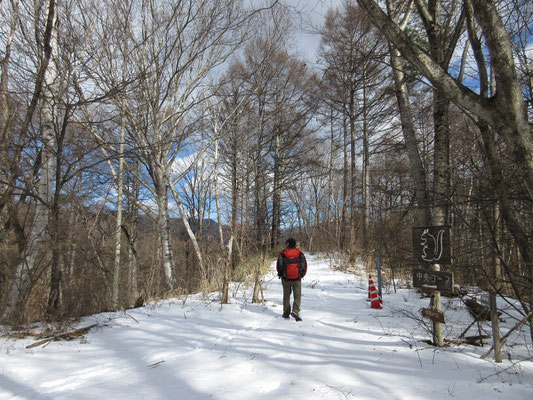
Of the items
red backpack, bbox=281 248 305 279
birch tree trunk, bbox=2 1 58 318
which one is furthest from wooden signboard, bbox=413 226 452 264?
birch tree trunk, bbox=2 1 58 318

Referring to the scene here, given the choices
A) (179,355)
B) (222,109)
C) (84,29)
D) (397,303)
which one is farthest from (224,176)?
(179,355)

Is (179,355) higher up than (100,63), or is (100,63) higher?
(100,63)

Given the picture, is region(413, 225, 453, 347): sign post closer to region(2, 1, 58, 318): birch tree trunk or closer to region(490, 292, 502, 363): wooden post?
region(490, 292, 502, 363): wooden post

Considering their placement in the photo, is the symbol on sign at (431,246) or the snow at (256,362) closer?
the snow at (256,362)

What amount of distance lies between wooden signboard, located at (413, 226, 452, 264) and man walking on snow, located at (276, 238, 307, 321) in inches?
87.4

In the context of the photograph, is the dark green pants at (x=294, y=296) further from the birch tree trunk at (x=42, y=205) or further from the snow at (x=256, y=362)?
the birch tree trunk at (x=42, y=205)

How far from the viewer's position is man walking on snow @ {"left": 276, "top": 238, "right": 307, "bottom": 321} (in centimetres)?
510

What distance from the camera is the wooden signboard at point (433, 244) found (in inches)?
127

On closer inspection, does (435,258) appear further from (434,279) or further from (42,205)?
(42,205)

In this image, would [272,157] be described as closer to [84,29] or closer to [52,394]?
[84,29]

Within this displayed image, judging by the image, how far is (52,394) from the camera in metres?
2.41

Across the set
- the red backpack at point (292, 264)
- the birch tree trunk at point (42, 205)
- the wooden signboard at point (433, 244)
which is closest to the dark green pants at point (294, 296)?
the red backpack at point (292, 264)

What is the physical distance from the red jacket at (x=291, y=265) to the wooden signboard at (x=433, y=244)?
7.26ft

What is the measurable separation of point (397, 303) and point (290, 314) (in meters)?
2.53
